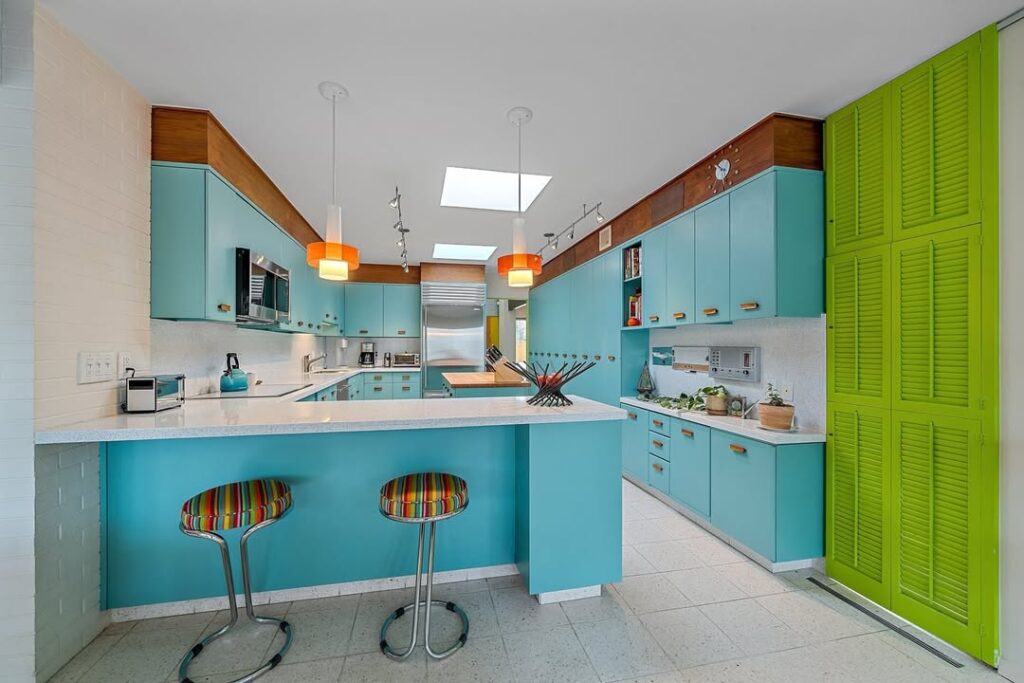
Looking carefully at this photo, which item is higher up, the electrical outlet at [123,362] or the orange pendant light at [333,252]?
the orange pendant light at [333,252]

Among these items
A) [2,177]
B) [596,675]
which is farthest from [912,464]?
[2,177]

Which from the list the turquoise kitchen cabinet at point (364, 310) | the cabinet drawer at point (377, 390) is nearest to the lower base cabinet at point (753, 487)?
the cabinet drawer at point (377, 390)

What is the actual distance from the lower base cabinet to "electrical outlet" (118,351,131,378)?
10.5 ft

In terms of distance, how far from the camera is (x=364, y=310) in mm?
6277

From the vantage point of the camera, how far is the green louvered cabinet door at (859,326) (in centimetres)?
197

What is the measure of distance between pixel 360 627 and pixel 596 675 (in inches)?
40.2

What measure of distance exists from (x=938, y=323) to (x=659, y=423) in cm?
176

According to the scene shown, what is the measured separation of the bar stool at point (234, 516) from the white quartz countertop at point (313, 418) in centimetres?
26

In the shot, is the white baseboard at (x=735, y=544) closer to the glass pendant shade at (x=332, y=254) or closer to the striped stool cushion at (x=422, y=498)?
the striped stool cushion at (x=422, y=498)

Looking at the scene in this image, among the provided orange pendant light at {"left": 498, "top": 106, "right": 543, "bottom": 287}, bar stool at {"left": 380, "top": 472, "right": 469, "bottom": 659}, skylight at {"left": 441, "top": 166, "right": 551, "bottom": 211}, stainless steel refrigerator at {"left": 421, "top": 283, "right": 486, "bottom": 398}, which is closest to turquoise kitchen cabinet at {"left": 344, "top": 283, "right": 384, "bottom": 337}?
stainless steel refrigerator at {"left": 421, "top": 283, "right": 486, "bottom": 398}

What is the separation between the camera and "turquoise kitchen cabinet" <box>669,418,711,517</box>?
2.73 metres

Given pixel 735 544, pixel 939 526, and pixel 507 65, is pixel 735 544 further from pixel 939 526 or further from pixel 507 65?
pixel 507 65

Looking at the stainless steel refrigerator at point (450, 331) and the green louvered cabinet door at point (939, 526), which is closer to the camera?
the green louvered cabinet door at point (939, 526)

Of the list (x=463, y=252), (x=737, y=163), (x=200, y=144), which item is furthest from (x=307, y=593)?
(x=463, y=252)
